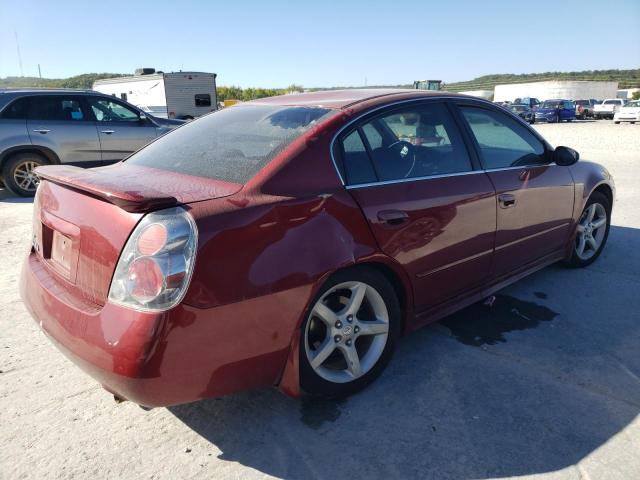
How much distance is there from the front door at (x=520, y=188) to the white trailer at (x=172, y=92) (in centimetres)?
1679

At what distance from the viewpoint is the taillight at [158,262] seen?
6.42 feet

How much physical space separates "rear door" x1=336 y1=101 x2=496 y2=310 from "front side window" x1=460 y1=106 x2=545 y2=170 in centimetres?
21

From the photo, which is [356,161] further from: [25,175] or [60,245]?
[25,175]

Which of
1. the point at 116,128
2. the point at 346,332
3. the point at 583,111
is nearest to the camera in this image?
the point at 346,332

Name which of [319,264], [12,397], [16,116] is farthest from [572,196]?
[16,116]

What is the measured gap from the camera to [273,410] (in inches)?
103

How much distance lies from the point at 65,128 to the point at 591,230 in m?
8.07

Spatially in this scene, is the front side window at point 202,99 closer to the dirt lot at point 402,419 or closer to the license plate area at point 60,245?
the dirt lot at point 402,419

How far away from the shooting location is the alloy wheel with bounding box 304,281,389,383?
8.34ft

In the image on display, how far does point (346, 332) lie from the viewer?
262cm

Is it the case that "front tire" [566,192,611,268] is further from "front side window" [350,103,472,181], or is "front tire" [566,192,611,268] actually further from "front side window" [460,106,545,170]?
"front side window" [350,103,472,181]

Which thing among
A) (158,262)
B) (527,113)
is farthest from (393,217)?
(527,113)

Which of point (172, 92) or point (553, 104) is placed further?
point (553, 104)

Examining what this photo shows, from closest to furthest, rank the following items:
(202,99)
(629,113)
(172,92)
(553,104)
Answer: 1. (172,92)
2. (202,99)
3. (629,113)
4. (553,104)
